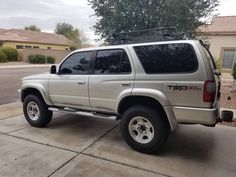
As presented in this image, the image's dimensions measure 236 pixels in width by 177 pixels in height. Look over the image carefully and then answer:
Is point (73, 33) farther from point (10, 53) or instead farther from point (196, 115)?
point (196, 115)

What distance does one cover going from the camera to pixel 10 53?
3173 centimetres

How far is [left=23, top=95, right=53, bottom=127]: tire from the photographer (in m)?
5.54

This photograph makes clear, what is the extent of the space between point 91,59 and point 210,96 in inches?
101

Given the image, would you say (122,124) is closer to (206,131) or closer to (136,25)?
(206,131)

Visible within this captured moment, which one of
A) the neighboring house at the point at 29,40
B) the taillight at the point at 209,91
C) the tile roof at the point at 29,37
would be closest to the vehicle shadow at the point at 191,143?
the taillight at the point at 209,91

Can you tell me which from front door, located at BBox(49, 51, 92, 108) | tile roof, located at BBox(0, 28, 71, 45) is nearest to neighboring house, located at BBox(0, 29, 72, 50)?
tile roof, located at BBox(0, 28, 71, 45)

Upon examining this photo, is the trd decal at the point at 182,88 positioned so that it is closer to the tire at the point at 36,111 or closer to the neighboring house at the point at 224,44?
the tire at the point at 36,111

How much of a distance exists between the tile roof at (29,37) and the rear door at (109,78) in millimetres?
36158

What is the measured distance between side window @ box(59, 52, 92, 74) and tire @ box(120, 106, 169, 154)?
1.46 meters

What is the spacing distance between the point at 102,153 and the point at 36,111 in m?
2.46

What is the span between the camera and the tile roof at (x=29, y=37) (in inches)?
1485

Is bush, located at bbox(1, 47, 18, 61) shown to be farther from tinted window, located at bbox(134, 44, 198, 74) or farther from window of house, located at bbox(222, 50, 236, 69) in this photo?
tinted window, located at bbox(134, 44, 198, 74)

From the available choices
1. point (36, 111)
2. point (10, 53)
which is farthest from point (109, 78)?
point (10, 53)

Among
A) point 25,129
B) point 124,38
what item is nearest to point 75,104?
point 25,129
